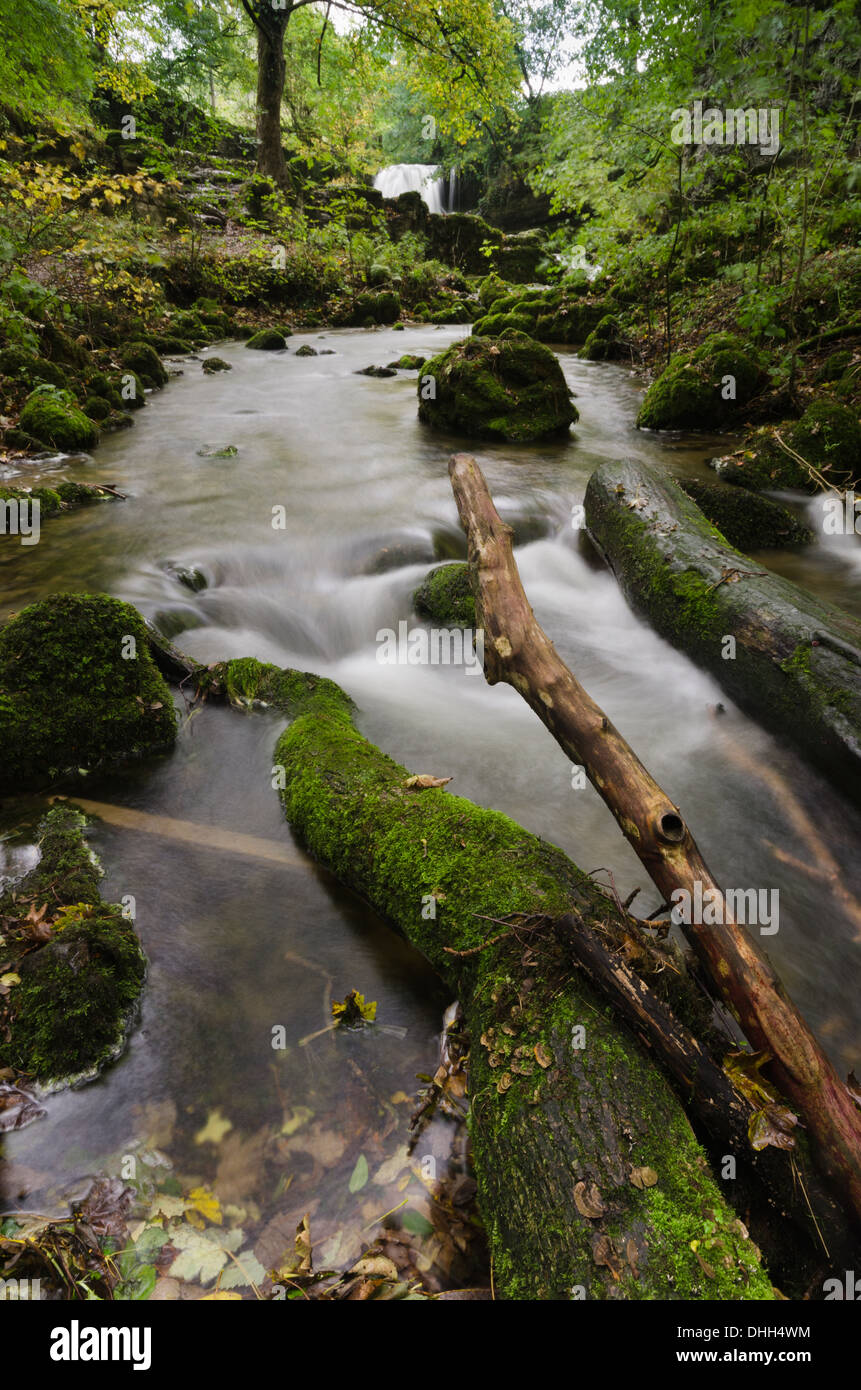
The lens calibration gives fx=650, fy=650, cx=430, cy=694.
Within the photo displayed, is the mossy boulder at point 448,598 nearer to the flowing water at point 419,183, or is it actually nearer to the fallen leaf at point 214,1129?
the fallen leaf at point 214,1129

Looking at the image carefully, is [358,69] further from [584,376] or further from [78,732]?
[78,732]

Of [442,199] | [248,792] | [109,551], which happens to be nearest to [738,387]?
[109,551]

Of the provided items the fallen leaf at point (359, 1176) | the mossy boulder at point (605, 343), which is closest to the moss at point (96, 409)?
the fallen leaf at point (359, 1176)

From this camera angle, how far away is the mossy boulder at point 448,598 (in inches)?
232

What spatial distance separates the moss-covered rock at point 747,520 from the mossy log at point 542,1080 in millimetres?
5571

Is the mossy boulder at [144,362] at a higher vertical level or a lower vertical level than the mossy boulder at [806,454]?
higher

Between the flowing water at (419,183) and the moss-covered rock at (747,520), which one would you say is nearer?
the moss-covered rock at (747,520)

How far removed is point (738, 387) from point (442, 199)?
39.2m

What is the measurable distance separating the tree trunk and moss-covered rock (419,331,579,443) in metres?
15.0

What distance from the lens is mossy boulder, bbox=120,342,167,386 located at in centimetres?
1259

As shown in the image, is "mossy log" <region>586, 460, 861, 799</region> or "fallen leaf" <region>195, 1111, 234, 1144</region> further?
"mossy log" <region>586, 460, 861, 799</region>

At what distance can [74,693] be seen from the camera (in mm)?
3908

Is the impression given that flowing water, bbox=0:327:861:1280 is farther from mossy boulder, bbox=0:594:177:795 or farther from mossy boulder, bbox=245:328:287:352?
mossy boulder, bbox=245:328:287:352

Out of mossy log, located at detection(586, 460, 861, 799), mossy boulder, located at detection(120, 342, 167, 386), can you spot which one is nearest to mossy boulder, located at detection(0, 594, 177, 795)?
mossy log, located at detection(586, 460, 861, 799)
